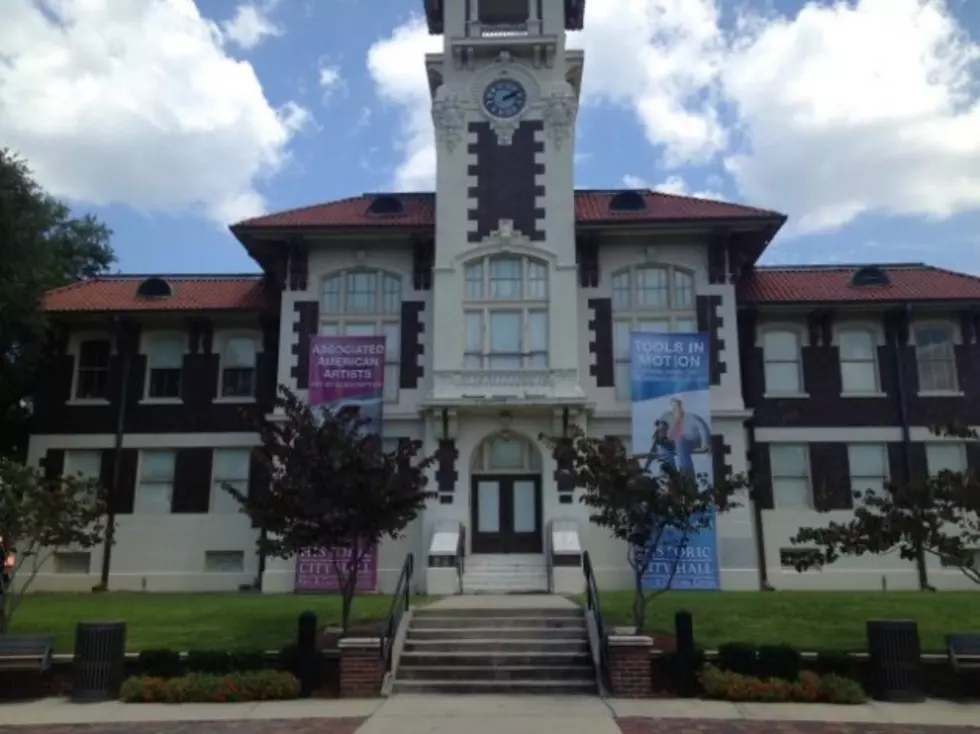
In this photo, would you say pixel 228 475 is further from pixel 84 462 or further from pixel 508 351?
pixel 508 351

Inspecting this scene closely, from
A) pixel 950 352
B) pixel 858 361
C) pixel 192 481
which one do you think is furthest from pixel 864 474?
pixel 192 481

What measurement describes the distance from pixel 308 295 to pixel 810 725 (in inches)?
731

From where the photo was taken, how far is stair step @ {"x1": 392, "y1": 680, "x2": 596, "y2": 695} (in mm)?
13828

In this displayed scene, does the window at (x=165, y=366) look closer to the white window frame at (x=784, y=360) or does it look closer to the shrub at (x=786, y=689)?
the white window frame at (x=784, y=360)

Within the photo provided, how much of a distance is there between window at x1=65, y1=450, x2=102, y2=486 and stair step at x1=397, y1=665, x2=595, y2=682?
16.3 m

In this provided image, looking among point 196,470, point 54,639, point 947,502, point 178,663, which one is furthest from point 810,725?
point 196,470

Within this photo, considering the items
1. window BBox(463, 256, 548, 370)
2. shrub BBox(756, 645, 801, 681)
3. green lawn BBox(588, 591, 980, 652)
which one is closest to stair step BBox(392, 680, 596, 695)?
green lawn BBox(588, 591, 980, 652)

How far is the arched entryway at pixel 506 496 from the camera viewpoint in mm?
24453

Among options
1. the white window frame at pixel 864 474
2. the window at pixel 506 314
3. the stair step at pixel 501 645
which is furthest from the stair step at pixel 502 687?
the white window frame at pixel 864 474

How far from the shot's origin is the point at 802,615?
16766 mm

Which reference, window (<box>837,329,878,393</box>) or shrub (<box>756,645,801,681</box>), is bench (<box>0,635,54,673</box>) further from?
window (<box>837,329,878,393</box>)

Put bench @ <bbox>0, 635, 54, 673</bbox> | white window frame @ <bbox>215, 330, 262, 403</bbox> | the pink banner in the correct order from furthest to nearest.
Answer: white window frame @ <bbox>215, 330, 262, 403</bbox> → the pink banner → bench @ <bbox>0, 635, 54, 673</bbox>

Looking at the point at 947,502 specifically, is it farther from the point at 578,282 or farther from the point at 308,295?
the point at 308,295

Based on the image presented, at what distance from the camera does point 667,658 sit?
45.1 ft
